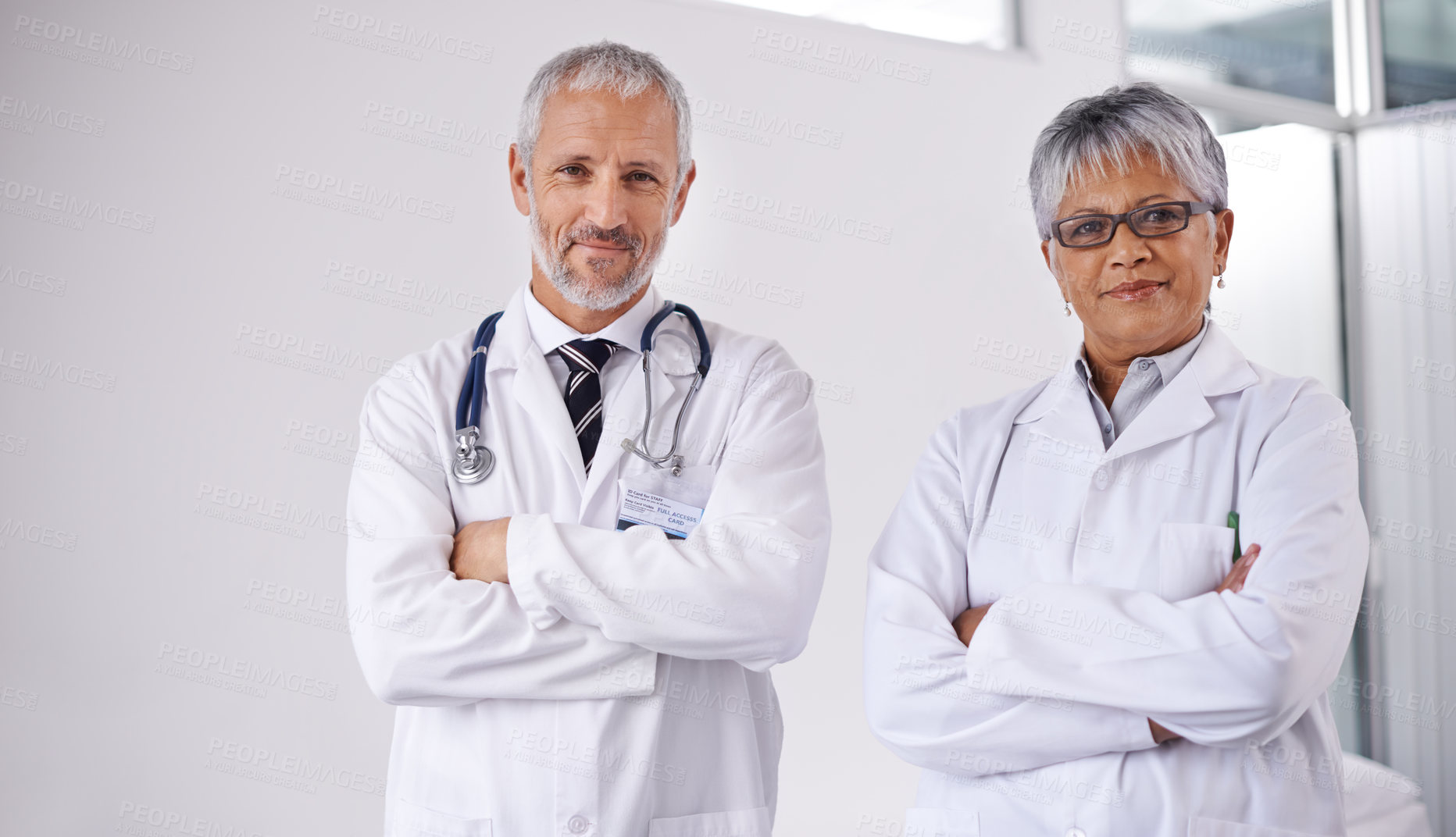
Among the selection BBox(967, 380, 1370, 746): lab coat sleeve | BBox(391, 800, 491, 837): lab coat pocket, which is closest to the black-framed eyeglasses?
BBox(967, 380, 1370, 746): lab coat sleeve

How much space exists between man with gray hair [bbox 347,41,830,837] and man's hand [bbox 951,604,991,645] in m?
0.21

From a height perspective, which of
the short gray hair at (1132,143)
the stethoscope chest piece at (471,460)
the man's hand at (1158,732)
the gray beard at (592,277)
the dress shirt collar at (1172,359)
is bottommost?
the man's hand at (1158,732)

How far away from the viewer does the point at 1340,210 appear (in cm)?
459

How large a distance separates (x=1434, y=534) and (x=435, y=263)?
3.81 meters

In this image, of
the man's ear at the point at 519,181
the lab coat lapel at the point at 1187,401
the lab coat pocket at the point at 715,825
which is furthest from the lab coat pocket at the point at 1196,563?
the man's ear at the point at 519,181

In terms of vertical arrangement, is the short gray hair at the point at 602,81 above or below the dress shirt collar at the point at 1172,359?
above

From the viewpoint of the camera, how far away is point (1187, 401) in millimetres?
1549

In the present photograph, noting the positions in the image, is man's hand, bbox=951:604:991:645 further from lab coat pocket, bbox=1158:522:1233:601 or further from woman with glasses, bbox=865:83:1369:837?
lab coat pocket, bbox=1158:522:1233:601

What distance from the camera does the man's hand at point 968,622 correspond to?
5.04 ft

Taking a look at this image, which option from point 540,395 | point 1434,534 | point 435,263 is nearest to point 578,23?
point 435,263

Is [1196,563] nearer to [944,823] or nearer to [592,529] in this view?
[944,823]

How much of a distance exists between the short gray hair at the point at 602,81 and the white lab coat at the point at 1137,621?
30.2 inches

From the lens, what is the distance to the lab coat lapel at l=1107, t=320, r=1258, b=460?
1.53 meters

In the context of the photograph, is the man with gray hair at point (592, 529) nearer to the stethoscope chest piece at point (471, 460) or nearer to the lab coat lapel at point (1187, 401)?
the stethoscope chest piece at point (471, 460)
